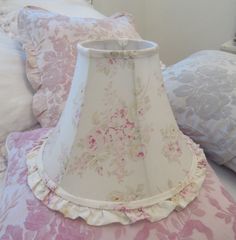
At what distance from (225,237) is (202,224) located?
5 centimetres

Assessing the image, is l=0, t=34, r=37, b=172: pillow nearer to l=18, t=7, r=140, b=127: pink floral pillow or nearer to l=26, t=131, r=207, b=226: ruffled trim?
l=18, t=7, r=140, b=127: pink floral pillow

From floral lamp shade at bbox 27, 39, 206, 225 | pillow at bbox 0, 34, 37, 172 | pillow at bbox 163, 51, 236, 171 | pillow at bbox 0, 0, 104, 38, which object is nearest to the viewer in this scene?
floral lamp shade at bbox 27, 39, 206, 225

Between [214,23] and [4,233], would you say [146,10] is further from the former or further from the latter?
[4,233]

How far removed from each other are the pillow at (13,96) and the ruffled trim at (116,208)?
1.14 ft

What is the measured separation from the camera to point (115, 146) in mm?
524

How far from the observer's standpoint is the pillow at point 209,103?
818 millimetres

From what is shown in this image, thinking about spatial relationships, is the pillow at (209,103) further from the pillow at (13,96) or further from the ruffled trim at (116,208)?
the pillow at (13,96)

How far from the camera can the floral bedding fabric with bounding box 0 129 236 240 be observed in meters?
0.52

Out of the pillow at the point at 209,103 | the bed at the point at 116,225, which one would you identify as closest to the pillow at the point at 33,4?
the pillow at the point at 209,103

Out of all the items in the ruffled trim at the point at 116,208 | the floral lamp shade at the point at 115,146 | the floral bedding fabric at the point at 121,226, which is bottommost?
the floral bedding fabric at the point at 121,226

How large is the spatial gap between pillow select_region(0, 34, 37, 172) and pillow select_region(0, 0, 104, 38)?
0.59 feet

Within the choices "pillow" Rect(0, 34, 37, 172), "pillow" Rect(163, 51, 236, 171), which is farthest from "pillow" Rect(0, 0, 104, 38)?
"pillow" Rect(163, 51, 236, 171)

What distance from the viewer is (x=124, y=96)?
1.69 feet

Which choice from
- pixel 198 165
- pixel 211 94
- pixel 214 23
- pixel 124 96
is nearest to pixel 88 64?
pixel 124 96
